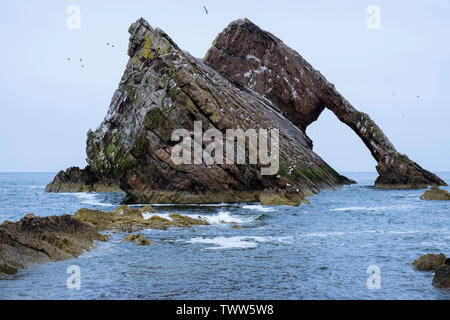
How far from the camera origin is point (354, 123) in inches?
3738

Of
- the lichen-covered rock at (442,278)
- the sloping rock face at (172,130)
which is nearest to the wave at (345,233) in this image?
the lichen-covered rock at (442,278)

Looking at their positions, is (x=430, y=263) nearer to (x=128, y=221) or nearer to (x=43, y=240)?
(x=43, y=240)

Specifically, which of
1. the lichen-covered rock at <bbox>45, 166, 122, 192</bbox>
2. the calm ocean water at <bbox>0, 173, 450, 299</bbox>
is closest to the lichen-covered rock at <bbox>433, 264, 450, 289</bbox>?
the calm ocean water at <bbox>0, 173, 450, 299</bbox>

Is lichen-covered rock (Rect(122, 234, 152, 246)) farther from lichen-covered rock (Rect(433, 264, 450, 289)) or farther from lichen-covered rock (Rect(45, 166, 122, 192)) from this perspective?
lichen-covered rock (Rect(45, 166, 122, 192))

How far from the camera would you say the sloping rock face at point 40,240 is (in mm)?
20125

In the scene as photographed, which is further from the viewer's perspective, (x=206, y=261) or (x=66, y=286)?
(x=206, y=261)

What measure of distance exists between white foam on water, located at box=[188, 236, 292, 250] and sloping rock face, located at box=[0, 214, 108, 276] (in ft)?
18.5

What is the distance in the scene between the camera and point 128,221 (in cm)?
3412

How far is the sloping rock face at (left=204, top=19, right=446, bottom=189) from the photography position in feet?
332

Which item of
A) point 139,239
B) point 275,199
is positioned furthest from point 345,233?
point 275,199

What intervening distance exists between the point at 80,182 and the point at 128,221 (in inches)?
2662
